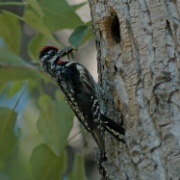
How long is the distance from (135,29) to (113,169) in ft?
1.95

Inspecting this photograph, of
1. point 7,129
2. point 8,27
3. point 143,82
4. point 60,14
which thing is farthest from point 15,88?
point 143,82

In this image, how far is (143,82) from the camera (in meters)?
3.42

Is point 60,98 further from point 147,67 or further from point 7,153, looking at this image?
point 147,67

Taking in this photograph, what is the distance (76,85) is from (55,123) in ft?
1.19

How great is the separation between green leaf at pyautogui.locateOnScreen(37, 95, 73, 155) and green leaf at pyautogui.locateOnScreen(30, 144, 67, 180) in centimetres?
7

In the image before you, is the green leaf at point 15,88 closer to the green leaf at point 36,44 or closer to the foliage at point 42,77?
the foliage at point 42,77

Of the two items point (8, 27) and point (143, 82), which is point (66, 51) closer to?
point (8, 27)

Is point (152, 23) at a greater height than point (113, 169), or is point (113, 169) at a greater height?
point (152, 23)

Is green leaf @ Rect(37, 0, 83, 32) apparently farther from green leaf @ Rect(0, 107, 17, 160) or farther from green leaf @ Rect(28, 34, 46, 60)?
green leaf @ Rect(0, 107, 17, 160)

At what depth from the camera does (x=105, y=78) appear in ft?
12.0

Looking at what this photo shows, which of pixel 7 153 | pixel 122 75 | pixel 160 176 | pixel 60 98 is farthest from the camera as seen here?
pixel 60 98

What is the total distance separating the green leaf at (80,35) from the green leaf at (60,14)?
8 cm

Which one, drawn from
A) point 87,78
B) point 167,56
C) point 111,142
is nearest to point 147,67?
point 167,56

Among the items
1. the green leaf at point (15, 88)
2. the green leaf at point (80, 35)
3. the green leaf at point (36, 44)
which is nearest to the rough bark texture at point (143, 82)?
the green leaf at point (80, 35)
